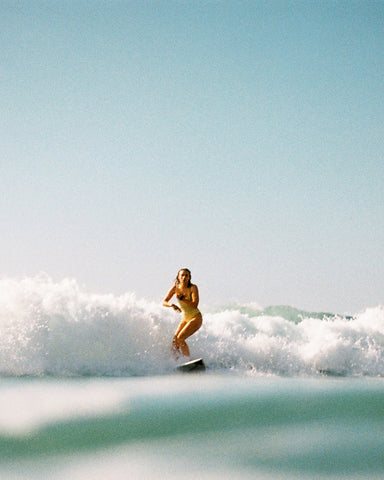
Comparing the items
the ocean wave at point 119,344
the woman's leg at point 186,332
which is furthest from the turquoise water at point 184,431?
the woman's leg at point 186,332

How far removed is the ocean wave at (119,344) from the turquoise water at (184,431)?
3.93 feet

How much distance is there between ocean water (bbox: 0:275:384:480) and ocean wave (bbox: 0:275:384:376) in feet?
0.08

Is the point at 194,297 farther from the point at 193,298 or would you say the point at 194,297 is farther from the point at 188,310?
the point at 188,310

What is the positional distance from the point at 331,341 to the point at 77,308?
17.5 feet

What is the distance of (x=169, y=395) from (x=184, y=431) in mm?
1540

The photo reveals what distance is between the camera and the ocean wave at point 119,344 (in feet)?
31.0

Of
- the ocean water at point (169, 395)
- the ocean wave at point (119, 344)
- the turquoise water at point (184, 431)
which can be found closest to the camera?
the turquoise water at point (184, 431)

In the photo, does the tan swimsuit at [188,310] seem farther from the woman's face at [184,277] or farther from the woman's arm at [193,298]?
the woman's face at [184,277]

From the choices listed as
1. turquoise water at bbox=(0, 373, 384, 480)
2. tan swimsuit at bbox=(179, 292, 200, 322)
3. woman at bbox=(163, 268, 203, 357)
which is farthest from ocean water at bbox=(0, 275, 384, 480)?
tan swimsuit at bbox=(179, 292, 200, 322)

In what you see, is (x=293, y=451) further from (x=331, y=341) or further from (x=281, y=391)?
(x=331, y=341)

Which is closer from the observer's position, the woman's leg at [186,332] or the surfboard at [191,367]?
the surfboard at [191,367]

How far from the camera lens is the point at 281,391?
316 inches

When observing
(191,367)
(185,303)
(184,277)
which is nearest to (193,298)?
(185,303)

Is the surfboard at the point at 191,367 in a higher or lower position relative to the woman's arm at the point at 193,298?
lower
